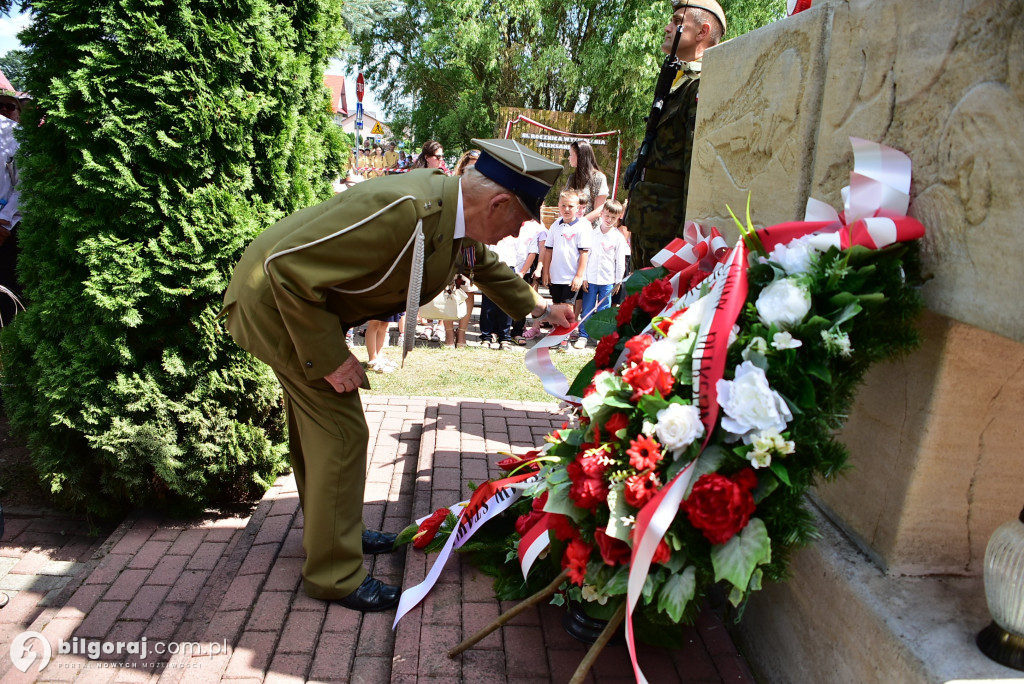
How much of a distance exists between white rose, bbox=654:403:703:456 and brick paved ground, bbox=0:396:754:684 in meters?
0.94

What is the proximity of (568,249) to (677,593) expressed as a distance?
606 centimetres

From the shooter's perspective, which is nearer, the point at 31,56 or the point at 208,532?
the point at 31,56

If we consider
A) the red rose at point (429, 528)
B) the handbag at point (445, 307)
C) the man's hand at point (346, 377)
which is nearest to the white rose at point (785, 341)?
the man's hand at point (346, 377)

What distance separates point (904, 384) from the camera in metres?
1.94

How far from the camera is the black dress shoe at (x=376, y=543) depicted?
10.1 ft

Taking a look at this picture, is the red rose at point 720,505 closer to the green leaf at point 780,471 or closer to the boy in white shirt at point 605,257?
the green leaf at point 780,471

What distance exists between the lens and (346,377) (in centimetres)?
253

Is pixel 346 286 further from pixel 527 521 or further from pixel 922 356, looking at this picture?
pixel 922 356

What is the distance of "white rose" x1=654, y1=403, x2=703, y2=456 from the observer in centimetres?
164

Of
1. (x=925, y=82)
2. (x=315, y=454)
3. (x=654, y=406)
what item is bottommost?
(x=315, y=454)

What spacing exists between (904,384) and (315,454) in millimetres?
1985

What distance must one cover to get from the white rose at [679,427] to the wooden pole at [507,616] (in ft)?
2.12

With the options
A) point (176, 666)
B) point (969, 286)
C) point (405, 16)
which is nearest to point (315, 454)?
point (176, 666)

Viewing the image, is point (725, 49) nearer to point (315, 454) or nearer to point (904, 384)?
point (904, 384)
